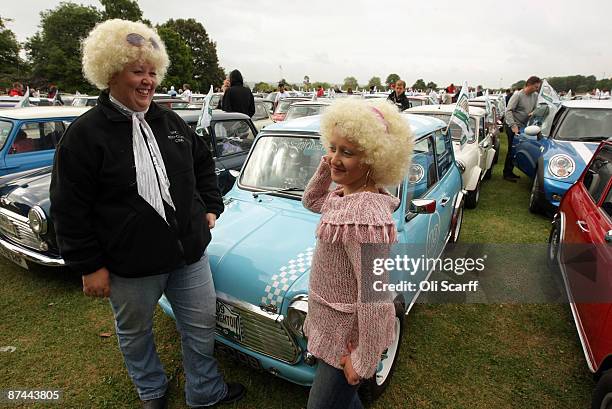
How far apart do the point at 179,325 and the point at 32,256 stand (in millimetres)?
2339

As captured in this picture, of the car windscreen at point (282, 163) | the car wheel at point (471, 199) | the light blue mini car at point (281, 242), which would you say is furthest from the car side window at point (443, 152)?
the car wheel at point (471, 199)

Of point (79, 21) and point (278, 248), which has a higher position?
point (79, 21)

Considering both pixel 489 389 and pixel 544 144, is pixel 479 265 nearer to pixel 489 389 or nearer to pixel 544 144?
pixel 489 389

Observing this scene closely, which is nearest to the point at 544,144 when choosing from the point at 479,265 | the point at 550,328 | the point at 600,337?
the point at 479,265

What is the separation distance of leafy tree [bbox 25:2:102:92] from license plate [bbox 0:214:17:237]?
43.0 m

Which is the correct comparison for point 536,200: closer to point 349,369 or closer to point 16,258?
point 349,369

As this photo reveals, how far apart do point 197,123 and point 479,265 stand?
4.40 m

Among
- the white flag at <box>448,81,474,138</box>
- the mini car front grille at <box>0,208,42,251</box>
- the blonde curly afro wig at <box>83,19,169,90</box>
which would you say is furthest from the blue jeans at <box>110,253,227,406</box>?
the white flag at <box>448,81,474,138</box>

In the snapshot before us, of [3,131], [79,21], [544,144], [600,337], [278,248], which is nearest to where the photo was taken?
[600,337]

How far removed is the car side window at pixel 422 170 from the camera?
3008mm

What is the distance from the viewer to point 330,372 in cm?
146

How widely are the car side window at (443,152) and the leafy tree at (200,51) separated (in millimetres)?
56648

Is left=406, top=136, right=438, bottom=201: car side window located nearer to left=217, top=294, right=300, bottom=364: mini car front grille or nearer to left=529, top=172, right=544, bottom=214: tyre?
left=217, top=294, right=300, bottom=364: mini car front grille

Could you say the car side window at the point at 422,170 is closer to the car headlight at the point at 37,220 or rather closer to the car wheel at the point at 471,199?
the car wheel at the point at 471,199
